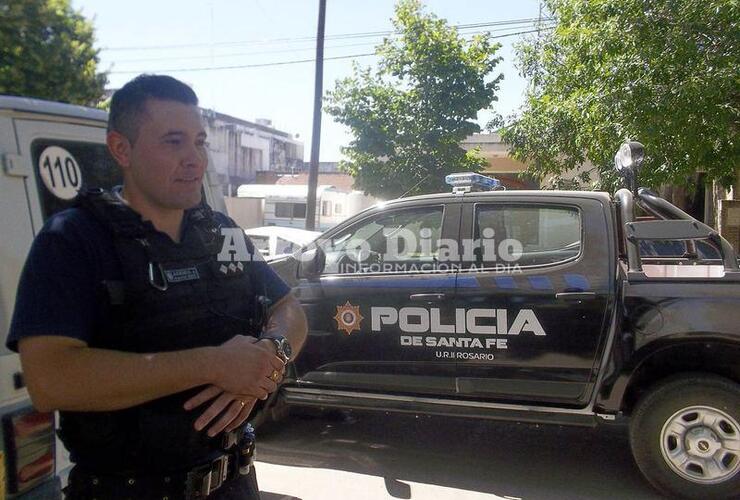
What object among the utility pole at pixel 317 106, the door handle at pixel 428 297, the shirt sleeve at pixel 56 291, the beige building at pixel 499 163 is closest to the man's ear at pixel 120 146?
the shirt sleeve at pixel 56 291

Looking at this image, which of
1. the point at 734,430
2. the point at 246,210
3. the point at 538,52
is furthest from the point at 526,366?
the point at 246,210

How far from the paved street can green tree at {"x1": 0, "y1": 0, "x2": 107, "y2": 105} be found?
258 cm

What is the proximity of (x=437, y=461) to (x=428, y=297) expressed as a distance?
3.88ft

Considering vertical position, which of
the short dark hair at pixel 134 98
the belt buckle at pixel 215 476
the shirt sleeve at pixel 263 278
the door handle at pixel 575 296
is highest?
the short dark hair at pixel 134 98

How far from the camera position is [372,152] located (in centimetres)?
1177

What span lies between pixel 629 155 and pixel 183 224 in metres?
3.11

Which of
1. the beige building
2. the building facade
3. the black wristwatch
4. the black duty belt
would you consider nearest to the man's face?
the black wristwatch

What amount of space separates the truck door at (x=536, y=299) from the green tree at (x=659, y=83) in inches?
156

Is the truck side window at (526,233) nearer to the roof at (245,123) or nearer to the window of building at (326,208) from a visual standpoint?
the window of building at (326,208)

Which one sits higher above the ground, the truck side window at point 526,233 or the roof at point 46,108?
the roof at point 46,108

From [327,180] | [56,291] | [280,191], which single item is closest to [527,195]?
[56,291]

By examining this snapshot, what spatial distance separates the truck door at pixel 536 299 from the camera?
3.51m

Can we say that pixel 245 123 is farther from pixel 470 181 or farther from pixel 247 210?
pixel 470 181

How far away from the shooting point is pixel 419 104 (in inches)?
452
